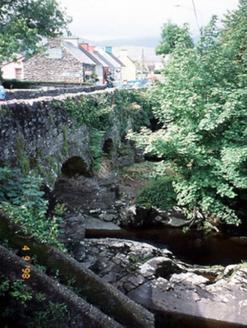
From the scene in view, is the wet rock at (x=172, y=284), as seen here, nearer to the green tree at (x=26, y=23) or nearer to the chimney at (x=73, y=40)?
the green tree at (x=26, y=23)

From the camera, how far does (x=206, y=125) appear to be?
10.2 metres

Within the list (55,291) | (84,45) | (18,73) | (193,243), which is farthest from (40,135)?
(84,45)

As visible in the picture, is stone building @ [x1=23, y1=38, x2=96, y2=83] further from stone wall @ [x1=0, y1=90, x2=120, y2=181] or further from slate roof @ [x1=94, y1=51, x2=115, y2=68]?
stone wall @ [x1=0, y1=90, x2=120, y2=181]

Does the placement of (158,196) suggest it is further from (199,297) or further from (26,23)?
(26,23)

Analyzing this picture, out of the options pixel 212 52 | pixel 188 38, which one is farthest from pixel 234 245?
pixel 188 38

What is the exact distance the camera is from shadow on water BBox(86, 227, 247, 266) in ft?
32.6

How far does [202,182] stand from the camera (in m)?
10.8

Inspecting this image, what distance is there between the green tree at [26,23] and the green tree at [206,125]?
9494 mm

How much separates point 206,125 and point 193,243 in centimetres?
373

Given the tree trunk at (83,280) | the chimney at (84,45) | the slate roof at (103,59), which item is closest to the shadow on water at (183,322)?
the tree trunk at (83,280)

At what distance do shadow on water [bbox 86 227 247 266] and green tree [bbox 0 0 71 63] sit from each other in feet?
34.8

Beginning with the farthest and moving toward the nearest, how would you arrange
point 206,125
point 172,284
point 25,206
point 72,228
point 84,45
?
point 84,45 < point 206,125 < point 172,284 < point 72,228 < point 25,206

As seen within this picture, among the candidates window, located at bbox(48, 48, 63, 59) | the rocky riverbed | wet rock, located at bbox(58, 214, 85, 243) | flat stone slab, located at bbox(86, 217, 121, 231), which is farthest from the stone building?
wet rock, located at bbox(58, 214, 85, 243)

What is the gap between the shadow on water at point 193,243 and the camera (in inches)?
391
